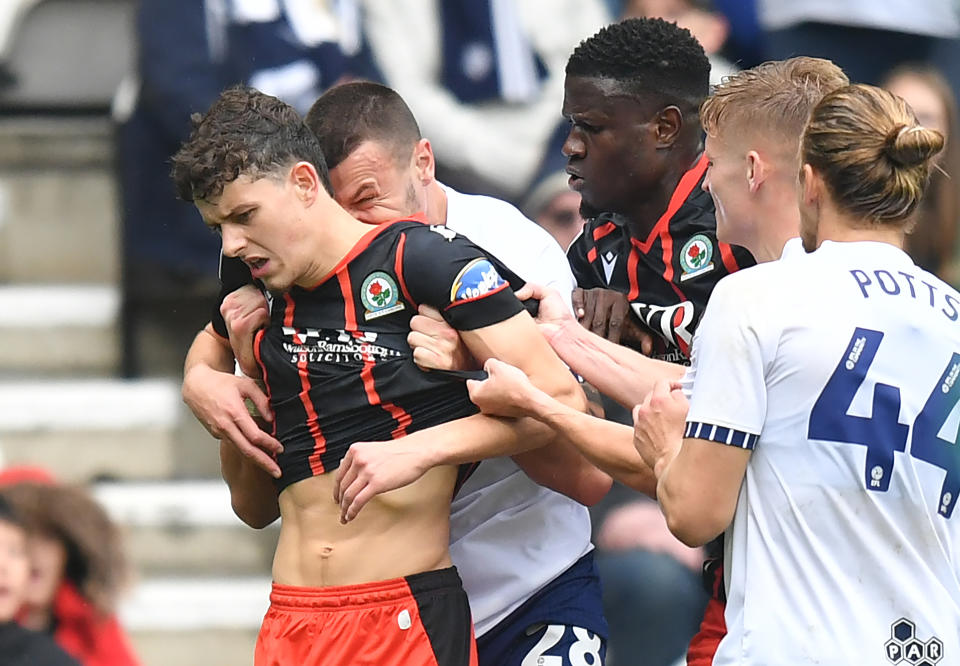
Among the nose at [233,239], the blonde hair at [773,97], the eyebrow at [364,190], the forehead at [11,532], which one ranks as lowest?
the forehead at [11,532]

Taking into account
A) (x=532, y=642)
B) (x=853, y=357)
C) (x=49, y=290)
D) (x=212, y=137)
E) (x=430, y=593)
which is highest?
(x=212, y=137)

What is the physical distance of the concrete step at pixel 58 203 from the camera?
24.5 feet

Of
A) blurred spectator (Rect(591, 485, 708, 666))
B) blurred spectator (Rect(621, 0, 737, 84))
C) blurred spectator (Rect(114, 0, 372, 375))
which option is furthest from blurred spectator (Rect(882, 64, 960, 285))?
blurred spectator (Rect(114, 0, 372, 375))

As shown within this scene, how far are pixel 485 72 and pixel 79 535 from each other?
298 cm

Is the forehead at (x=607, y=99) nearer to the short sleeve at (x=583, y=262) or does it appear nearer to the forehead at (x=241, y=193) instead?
the short sleeve at (x=583, y=262)

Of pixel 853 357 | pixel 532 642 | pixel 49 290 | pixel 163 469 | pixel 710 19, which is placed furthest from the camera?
pixel 49 290

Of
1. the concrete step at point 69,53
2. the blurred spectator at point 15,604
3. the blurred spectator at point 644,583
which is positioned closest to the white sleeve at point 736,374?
the blurred spectator at point 15,604

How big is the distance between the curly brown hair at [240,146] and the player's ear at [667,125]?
0.84 m

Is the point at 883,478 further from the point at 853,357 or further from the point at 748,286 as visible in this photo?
the point at 748,286

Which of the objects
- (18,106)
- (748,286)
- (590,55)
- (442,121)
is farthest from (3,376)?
(748,286)

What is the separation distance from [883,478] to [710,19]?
4.20 m

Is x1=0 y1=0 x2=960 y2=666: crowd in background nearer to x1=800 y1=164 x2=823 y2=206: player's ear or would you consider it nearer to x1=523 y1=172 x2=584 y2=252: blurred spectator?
x1=523 y1=172 x2=584 y2=252: blurred spectator

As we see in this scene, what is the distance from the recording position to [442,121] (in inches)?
268

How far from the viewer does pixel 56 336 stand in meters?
7.32
